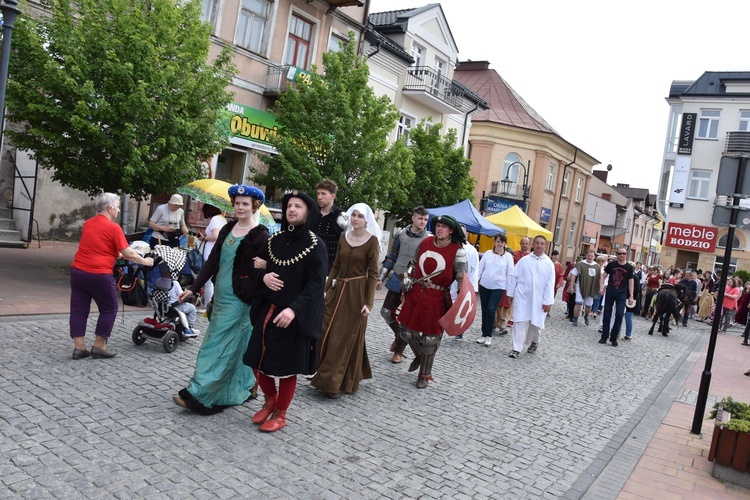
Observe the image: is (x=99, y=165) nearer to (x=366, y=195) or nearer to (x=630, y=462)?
(x=366, y=195)

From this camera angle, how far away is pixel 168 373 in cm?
600

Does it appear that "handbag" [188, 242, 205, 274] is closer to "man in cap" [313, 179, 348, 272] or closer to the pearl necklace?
"man in cap" [313, 179, 348, 272]

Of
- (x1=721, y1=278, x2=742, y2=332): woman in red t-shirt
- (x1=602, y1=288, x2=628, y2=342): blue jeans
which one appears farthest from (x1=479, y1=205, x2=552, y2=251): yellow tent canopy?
(x1=721, y1=278, x2=742, y2=332): woman in red t-shirt

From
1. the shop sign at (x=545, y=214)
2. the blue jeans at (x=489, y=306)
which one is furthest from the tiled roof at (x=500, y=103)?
the blue jeans at (x=489, y=306)

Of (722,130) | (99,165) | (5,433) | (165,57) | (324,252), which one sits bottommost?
(5,433)

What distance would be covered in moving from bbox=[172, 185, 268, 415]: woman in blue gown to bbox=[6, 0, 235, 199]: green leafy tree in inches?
219

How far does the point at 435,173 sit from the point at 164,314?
51.7 ft

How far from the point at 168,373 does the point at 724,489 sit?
16.7 feet

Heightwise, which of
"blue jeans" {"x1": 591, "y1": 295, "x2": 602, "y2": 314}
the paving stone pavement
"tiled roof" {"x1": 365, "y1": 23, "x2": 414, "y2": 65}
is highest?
"tiled roof" {"x1": 365, "y1": 23, "x2": 414, "y2": 65}

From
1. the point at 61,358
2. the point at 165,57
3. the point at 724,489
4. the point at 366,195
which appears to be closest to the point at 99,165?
the point at 165,57

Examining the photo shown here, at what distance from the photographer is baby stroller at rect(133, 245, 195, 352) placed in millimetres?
6820

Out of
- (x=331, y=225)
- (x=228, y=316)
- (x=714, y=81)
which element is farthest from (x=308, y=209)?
(x=714, y=81)

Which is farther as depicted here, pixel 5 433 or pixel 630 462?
pixel 630 462

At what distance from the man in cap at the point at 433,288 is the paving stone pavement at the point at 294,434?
1.49ft
